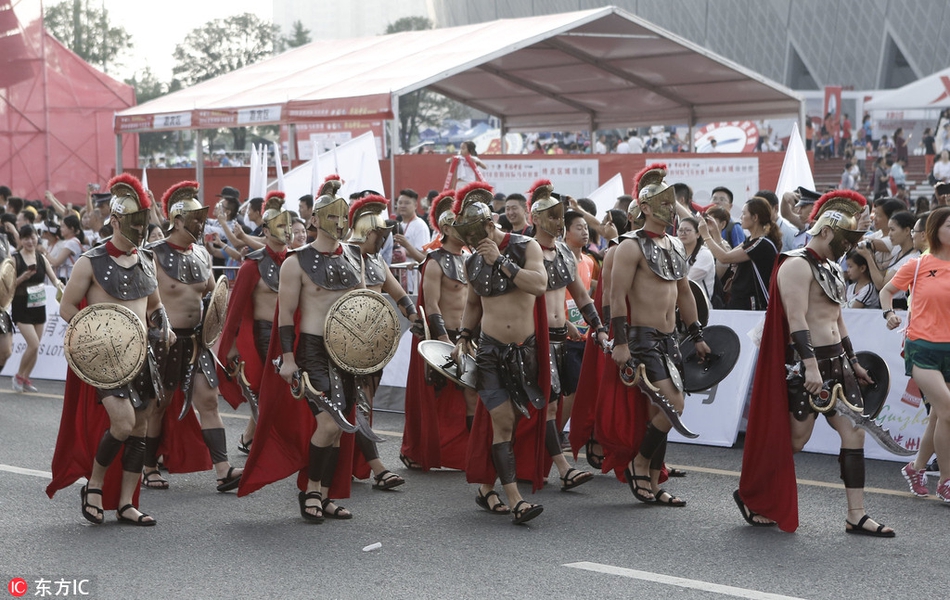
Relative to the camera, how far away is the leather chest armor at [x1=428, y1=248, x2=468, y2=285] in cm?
849

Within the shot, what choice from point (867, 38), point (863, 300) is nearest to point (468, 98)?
point (863, 300)

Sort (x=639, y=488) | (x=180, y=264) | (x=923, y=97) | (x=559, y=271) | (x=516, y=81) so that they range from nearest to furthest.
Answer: (x=639, y=488) → (x=180, y=264) → (x=559, y=271) → (x=516, y=81) → (x=923, y=97)

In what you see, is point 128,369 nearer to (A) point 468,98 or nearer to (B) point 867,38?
(A) point 468,98

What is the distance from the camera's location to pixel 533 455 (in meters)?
7.68

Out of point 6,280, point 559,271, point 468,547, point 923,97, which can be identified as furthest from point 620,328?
point 923,97

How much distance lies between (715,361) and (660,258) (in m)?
0.94

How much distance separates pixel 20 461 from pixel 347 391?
3.21m

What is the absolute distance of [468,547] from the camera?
632 centimetres

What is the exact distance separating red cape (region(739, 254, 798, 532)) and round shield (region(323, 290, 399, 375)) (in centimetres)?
→ 209

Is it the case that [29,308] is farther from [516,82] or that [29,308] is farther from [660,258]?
[516,82]

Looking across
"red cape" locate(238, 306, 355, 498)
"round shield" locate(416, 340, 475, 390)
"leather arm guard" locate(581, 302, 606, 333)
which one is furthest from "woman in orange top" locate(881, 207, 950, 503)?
"red cape" locate(238, 306, 355, 498)

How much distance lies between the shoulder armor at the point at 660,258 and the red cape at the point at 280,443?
1.99 m

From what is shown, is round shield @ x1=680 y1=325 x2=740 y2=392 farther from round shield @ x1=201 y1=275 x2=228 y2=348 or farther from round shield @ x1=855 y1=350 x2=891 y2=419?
round shield @ x1=201 y1=275 x2=228 y2=348

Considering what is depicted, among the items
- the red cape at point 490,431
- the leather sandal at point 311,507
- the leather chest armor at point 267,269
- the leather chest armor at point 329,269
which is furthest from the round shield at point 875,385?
the leather chest armor at point 267,269
